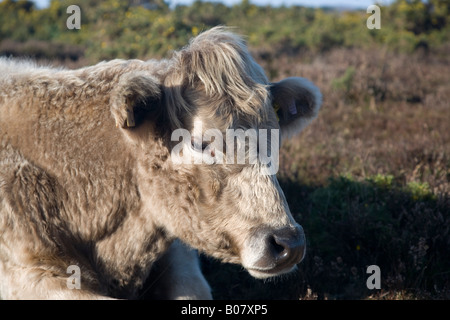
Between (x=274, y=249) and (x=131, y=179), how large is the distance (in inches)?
42.7

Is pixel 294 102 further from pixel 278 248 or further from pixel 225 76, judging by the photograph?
pixel 278 248

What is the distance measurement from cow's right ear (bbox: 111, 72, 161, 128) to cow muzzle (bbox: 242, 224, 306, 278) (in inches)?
40.8

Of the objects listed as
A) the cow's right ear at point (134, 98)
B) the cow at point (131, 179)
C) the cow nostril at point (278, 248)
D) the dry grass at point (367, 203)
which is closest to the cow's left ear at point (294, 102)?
the cow at point (131, 179)

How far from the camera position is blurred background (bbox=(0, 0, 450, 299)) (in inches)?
180

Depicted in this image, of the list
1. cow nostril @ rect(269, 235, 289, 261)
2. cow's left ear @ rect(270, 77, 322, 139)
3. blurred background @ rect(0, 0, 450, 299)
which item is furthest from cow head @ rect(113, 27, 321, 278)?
blurred background @ rect(0, 0, 450, 299)

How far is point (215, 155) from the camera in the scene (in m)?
3.14

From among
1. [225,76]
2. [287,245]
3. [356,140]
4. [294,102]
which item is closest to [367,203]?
[294,102]

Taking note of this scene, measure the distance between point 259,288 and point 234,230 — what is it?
153 cm

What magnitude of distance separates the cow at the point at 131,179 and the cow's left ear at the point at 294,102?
337 millimetres

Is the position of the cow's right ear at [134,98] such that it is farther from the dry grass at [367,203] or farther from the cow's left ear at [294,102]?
the dry grass at [367,203]

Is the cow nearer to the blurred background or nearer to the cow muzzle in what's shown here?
the cow muzzle

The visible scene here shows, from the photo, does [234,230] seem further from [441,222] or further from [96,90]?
[441,222]

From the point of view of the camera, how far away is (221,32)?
11.9ft
